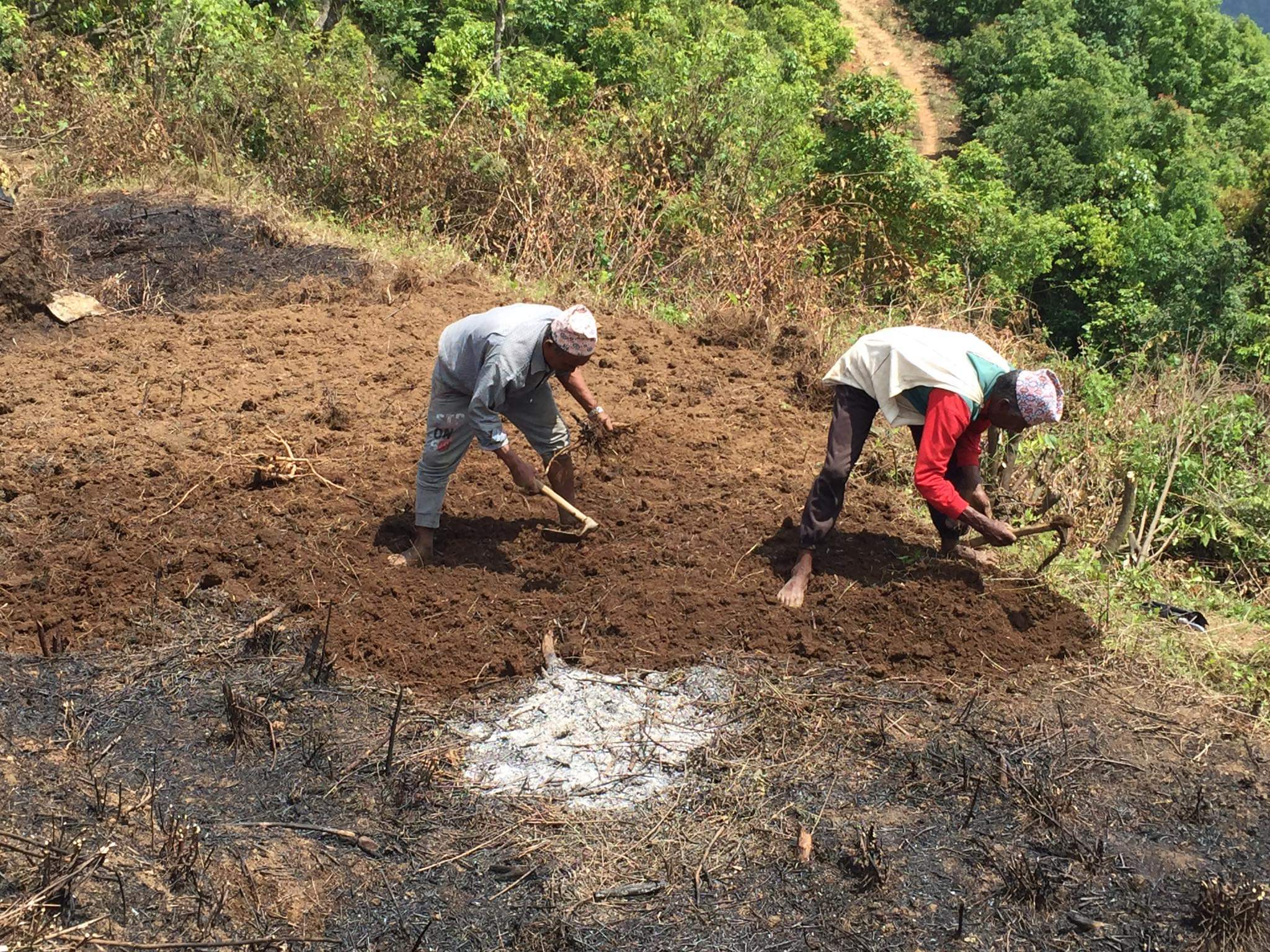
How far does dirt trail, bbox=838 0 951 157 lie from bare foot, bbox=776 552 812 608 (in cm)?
2988

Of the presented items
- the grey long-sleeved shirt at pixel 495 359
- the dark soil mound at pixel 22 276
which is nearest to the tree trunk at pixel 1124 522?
the grey long-sleeved shirt at pixel 495 359

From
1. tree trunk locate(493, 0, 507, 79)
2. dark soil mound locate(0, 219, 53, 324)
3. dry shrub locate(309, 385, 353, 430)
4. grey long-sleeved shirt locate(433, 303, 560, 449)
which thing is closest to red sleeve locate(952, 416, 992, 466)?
grey long-sleeved shirt locate(433, 303, 560, 449)

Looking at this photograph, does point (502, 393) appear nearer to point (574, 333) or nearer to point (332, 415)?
point (574, 333)

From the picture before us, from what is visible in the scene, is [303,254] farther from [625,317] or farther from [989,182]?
[989,182]

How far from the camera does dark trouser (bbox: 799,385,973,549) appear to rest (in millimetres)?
5075

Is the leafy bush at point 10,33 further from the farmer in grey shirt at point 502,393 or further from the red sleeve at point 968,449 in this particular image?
the red sleeve at point 968,449

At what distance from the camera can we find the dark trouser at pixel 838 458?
507 cm

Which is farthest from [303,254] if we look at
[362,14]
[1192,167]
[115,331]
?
[1192,167]

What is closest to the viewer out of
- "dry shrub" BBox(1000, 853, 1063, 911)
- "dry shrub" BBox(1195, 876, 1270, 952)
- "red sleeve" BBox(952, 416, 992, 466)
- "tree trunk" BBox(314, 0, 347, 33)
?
"dry shrub" BBox(1195, 876, 1270, 952)

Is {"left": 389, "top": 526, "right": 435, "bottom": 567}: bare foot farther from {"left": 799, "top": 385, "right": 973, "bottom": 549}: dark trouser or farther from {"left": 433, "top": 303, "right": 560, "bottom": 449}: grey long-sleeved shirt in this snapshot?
{"left": 799, "top": 385, "right": 973, "bottom": 549}: dark trouser

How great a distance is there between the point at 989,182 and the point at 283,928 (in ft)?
45.8

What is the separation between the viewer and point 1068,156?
2094cm

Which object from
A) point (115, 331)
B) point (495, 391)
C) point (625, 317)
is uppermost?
point (495, 391)

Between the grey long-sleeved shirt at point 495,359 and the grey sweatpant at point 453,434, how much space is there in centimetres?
15
